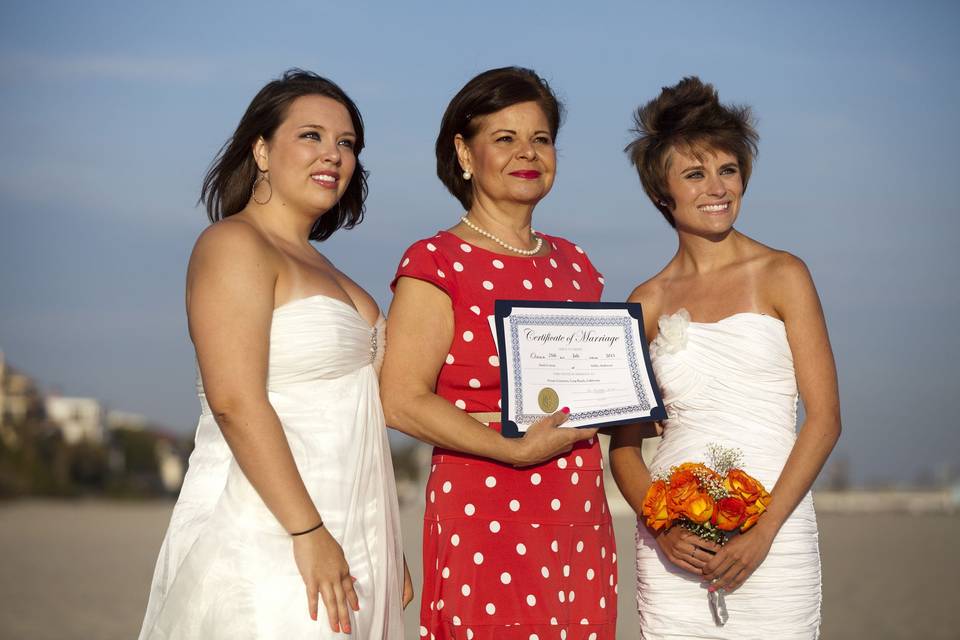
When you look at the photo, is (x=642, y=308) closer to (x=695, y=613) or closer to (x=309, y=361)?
(x=695, y=613)

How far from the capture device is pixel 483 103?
556 cm

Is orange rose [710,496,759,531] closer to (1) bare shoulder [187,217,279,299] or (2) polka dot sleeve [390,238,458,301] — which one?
(2) polka dot sleeve [390,238,458,301]

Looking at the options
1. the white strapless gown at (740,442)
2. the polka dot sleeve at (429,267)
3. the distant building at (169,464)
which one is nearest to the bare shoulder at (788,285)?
the white strapless gown at (740,442)

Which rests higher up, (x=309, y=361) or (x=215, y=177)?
(x=215, y=177)

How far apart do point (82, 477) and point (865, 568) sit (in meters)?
37.3

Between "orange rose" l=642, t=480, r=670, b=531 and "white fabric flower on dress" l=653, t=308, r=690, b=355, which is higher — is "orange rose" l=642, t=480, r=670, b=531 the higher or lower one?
the lower one

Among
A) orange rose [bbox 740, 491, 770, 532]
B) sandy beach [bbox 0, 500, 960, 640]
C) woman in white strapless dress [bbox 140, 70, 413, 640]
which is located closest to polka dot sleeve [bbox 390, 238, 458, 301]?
woman in white strapless dress [bbox 140, 70, 413, 640]

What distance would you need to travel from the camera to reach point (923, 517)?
129 ft

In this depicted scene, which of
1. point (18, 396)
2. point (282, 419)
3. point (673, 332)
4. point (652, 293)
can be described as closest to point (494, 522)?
point (282, 419)

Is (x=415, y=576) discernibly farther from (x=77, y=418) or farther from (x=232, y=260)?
(x=77, y=418)

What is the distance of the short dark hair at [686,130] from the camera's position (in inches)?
228

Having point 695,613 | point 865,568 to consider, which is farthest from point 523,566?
point 865,568

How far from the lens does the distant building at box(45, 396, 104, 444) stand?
172 feet

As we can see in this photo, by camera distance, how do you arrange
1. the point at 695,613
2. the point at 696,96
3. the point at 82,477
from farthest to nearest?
the point at 82,477
the point at 696,96
the point at 695,613
